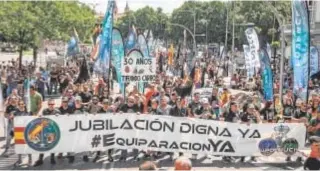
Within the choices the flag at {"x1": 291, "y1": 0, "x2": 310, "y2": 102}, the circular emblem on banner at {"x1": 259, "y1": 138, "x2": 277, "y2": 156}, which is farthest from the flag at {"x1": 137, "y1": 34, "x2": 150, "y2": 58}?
the circular emblem on banner at {"x1": 259, "y1": 138, "x2": 277, "y2": 156}

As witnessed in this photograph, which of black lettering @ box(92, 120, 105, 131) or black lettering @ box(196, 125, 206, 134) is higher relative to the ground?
black lettering @ box(92, 120, 105, 131)

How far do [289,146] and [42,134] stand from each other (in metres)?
5.21

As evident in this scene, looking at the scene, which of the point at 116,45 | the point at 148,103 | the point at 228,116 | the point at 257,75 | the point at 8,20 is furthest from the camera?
the point at 8,20

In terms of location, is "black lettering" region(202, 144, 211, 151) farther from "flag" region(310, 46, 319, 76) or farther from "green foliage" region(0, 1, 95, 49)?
"green foliage" region(0, 1, 95, 49)

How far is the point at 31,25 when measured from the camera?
38250mm

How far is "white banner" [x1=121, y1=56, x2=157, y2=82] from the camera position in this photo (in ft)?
58.6

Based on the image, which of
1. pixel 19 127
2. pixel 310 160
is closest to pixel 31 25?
pixel 19 127

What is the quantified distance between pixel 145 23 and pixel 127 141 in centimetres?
10749

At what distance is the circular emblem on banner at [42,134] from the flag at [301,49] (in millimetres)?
7672

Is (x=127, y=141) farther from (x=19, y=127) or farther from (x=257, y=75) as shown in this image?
(x=257, y=75)

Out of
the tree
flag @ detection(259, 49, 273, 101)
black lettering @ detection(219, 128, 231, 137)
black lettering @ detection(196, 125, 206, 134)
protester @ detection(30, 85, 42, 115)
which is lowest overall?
black lettering @ detection(219, 128, 231, 137)

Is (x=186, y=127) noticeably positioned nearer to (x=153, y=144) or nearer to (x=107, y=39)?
(x=153, y=144)

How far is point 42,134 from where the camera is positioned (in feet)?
42.2

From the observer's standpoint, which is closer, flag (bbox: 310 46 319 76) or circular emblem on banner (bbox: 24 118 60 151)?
circular emblem on banner (bbox: 24 118 60 151)
